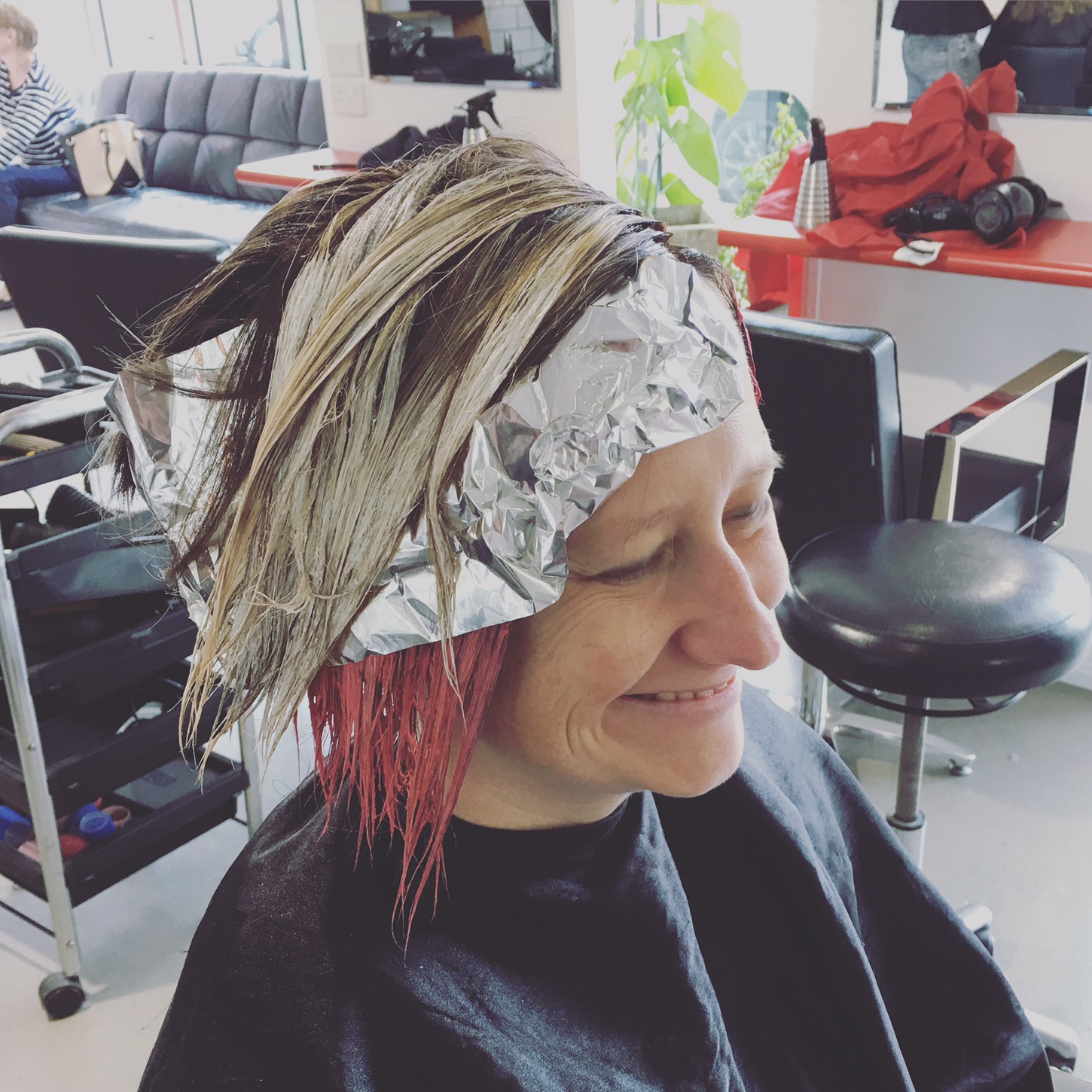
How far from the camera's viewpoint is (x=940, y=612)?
1.50m

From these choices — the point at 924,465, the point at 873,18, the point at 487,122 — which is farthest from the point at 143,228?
the point at 924,465

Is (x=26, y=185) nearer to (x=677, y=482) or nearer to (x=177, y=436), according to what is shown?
(x=177, y=436)

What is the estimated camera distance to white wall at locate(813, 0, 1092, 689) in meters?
2.56

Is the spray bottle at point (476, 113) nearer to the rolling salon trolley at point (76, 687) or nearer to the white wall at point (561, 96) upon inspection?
the white wall at point (561, 96)

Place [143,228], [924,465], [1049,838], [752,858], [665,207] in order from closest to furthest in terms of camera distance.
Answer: [752,858] → [924,465] → [1049,838] → [665,207] → [143,228]

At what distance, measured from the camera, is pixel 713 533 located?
70 cm

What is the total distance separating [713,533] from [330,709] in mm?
276

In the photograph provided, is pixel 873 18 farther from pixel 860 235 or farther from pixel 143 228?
pixel 143 228

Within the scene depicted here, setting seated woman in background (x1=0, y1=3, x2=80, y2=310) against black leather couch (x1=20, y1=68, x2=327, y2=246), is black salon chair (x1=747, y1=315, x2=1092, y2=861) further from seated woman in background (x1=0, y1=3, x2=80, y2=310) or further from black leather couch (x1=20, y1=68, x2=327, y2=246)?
seated woman in background (x1=0, y1=3, x2=80, y2=310)

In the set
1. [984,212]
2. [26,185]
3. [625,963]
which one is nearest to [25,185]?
[26,185]

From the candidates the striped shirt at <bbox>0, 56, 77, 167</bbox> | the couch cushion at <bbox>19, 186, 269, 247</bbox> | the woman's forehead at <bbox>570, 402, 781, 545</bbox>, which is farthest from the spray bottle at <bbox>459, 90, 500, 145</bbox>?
the striped shirt at <bbox>0, 56, 77, 167</bbox>

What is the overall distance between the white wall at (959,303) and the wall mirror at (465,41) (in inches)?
47.9

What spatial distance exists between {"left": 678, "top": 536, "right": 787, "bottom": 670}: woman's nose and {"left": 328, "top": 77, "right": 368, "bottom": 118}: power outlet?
164 inches

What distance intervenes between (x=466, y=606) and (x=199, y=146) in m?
6.88
